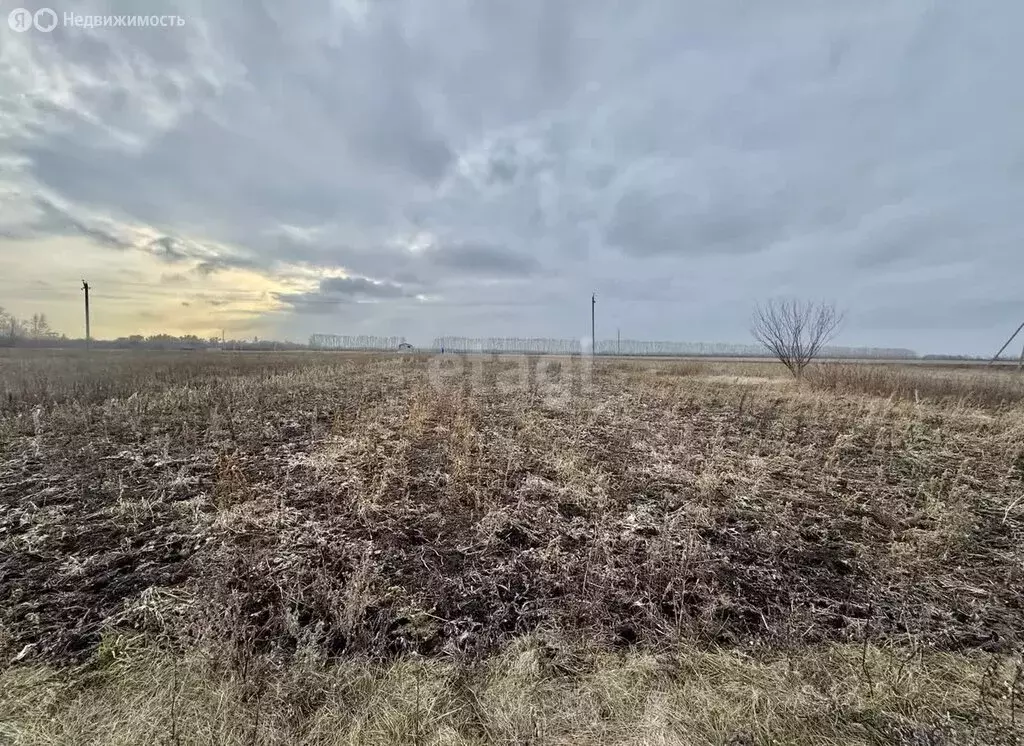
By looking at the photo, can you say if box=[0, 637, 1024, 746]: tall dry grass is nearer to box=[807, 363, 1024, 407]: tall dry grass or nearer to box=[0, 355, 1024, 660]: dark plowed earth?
box=[0, 355, 1024, 660]: dark plowed earth

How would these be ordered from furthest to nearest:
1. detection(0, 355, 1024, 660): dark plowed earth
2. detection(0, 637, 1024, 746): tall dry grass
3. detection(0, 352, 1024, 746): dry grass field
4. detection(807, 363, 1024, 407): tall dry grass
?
detection(807, 363, 1024, 407): tall dry grass, detection(0, 355, 1024, 660): dark plowed earth, detection(0, 352, 1024, 746): dry grass field, detection(0, 637, 1024, 746): tall dry grass

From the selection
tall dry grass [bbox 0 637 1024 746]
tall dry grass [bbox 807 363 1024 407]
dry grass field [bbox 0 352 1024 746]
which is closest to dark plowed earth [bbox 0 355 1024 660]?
dry grass field [bbox 0 352 1024 746]

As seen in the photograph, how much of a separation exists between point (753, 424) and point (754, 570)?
636 centimetres

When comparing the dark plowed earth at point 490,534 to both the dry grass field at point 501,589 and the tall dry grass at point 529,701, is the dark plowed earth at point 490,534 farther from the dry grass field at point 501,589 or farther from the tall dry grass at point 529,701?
the tall dry grass at point 529,701

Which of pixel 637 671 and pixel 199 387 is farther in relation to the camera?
pixel 199 387

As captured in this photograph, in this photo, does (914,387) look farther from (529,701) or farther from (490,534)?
(529,701)

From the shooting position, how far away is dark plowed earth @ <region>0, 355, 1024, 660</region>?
9.43 feet

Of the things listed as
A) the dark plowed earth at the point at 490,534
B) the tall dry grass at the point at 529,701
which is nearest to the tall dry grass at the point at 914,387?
the dark plowed earth at the point at 490,534

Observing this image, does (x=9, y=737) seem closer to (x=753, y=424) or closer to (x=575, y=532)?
(x=575, y=532)

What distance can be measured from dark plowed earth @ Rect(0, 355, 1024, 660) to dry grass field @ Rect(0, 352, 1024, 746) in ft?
0.10

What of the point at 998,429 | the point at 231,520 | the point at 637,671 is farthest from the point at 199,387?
the point at 998,429

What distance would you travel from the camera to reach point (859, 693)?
2.20 m

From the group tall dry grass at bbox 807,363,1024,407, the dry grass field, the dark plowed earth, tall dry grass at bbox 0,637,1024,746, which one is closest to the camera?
tall dry grass at bbox 0,637,1024,746

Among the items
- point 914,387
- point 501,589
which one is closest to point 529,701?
point 501,589
